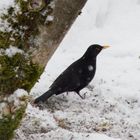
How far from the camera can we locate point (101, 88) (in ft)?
29.5

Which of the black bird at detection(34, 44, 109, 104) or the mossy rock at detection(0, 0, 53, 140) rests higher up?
the mossy rock at detection(0, 0, 53, 140)

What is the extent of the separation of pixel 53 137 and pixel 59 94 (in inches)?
113

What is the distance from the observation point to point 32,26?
4.63 meters

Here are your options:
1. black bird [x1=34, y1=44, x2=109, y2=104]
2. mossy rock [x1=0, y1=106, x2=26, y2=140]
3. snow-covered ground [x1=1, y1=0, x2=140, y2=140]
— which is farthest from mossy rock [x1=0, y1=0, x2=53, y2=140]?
black bird [x1=34, y1=44, x2=109, y2=104]

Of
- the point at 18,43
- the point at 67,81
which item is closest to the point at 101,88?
the point at 67,81

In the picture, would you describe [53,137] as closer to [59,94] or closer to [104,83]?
[59,94]

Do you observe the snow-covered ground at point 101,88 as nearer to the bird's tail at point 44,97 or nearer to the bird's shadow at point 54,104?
the bird's shadow at point 54,104

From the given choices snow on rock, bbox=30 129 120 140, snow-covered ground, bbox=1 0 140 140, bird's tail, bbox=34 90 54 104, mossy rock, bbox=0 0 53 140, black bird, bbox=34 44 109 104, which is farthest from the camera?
black bird, bbox=34 44 109 104

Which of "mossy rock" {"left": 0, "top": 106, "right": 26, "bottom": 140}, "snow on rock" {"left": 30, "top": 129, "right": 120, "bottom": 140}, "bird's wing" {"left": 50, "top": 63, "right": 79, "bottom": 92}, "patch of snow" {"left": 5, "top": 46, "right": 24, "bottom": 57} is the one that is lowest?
"bird's wing" {"left": 50, "top": 63, "right": 79, "bottom": 92}

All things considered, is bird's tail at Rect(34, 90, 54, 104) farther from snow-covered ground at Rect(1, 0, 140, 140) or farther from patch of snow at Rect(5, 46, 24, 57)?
patch of snow at Rect(5, 46, 24, 57)

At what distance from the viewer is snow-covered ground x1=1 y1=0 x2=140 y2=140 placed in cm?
707

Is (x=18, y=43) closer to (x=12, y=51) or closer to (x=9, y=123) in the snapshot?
(x=12, y=51)

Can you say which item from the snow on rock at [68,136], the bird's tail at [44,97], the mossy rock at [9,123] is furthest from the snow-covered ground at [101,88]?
the mossy rock at [9,123]

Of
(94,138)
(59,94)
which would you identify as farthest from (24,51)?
(59,94)
